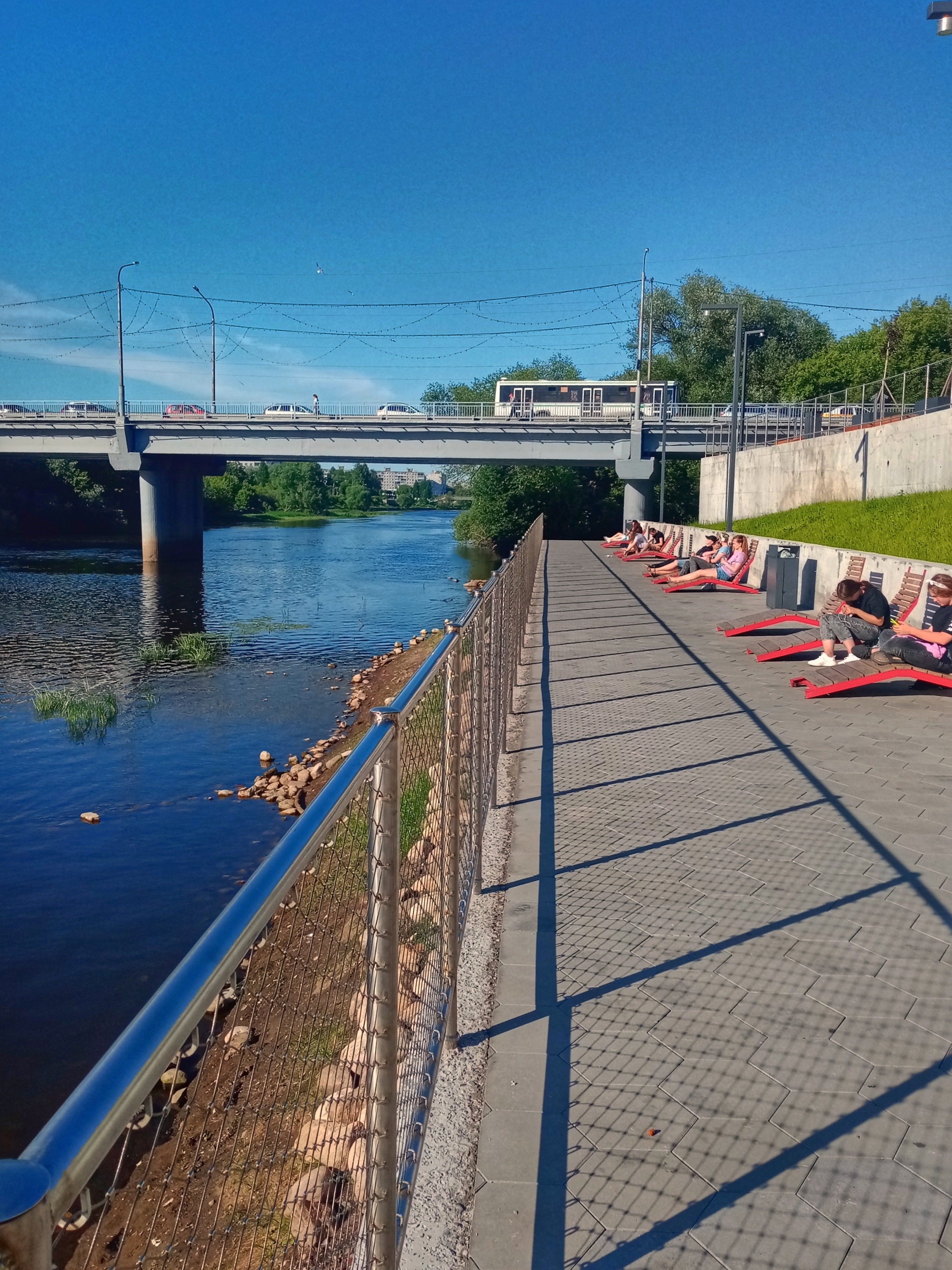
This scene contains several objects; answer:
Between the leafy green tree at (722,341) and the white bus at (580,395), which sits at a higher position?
the leafy green tree at (722,341)

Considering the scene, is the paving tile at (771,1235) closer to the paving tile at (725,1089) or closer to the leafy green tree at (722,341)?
the paving tile at (725,1089)

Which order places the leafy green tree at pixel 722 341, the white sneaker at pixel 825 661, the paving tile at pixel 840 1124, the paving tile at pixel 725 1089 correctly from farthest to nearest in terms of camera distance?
the leafy green tree at pixel 722 341
the white sneaker at pixel 825 661
the paving tile at pixel 725 1089
the paving tile at pixel 840 1124

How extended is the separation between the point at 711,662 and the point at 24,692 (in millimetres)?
13515

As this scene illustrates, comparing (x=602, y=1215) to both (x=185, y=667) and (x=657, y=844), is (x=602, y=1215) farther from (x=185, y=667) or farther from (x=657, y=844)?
(x=185, y=667)

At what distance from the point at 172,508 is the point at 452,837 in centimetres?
5029

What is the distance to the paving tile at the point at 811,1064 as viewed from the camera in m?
3.39

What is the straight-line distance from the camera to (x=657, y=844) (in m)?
5.61

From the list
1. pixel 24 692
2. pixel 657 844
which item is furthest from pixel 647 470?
pixel 657 844

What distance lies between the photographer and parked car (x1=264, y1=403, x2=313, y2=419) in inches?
1777

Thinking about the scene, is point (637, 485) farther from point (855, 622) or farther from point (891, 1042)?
point (891, 1042)

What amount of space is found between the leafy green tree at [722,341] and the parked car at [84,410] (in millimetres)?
44533

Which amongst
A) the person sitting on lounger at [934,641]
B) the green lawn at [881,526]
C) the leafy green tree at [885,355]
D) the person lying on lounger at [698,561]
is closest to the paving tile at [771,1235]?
the person sitting on lounger at [934,641]

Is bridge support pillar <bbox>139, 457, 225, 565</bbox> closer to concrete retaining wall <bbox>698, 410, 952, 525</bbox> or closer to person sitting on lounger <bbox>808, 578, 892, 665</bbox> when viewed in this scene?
concrete retaining wall <bbox>698, 410, 952, 525</bbox>

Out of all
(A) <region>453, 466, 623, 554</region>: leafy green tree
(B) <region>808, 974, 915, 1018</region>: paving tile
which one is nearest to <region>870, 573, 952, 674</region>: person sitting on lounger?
(B) <region>808, 974, 915, 1018</region>: paving tile
